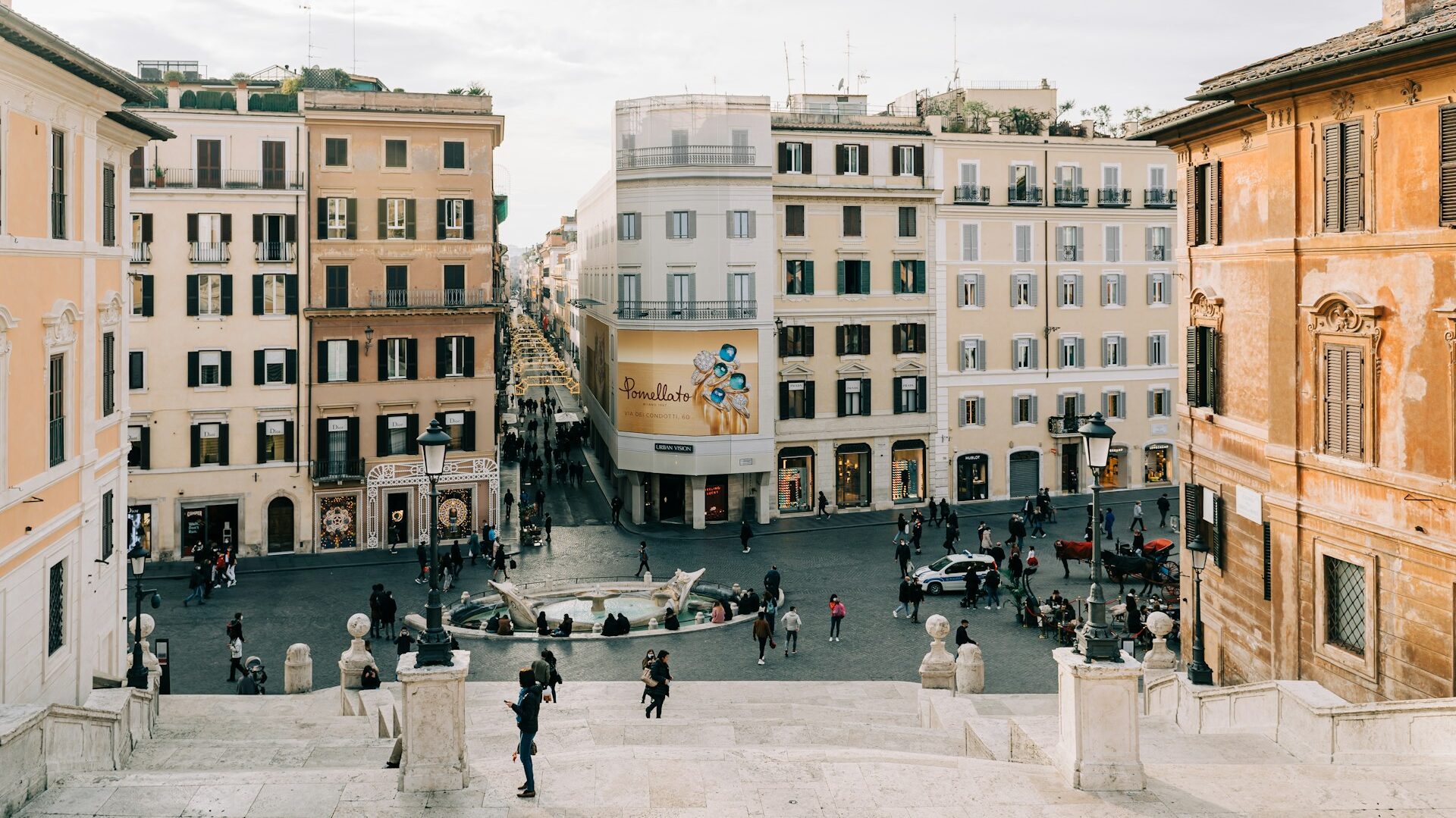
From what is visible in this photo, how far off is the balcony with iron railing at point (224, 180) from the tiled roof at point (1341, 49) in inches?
1255

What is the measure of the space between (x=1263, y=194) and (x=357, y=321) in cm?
3158

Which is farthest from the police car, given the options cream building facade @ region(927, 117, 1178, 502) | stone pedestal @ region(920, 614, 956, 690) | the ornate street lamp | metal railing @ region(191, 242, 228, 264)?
metal railing @ region(191, 242, 228, 264)

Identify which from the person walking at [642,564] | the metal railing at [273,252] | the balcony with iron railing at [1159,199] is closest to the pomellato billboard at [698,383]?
the person walking at [642,564]

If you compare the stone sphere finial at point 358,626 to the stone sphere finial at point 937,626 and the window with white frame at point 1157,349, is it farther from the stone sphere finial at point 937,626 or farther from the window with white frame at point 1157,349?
the window with white frame at point 1157,349

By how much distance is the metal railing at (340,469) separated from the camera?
145 ft

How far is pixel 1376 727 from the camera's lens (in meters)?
16.5

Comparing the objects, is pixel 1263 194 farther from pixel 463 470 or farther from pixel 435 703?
pixel 463 470

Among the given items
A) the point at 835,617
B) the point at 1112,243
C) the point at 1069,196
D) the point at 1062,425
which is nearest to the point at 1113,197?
the point at 1112,243

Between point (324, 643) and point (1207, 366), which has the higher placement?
point (1207, 366)

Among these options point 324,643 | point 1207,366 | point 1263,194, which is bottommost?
point 324,643

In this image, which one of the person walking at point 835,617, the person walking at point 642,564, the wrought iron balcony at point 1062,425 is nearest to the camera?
the person walking at point 835,617

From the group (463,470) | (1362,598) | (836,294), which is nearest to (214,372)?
(463,470)

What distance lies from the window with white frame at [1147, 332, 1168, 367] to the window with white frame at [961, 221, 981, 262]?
9698 millimetres

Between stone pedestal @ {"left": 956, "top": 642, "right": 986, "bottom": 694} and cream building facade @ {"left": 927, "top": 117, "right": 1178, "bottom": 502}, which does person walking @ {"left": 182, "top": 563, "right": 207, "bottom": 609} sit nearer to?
stone pedestal @ {"left": 956, "top": 642, "right": 986, "bottom": 694}
